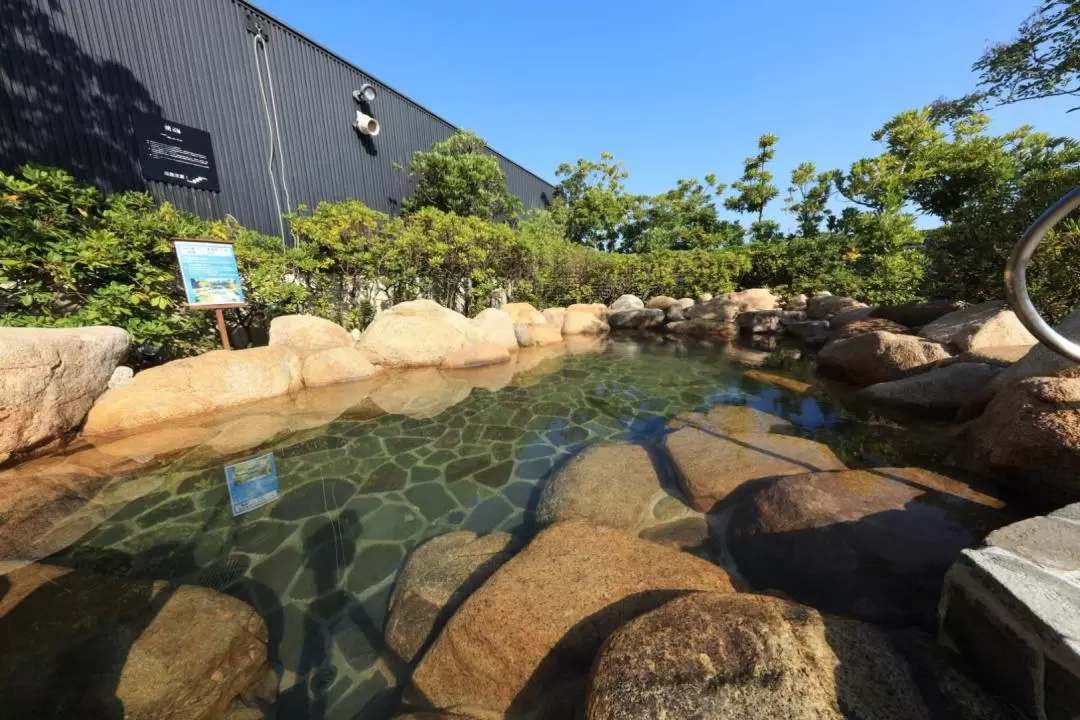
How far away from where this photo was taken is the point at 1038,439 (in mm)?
2893

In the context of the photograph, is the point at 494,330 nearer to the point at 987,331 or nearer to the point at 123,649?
the point at 123,649

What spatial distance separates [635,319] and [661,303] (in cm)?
158

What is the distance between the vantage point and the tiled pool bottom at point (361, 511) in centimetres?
238

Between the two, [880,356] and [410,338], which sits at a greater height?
[410,338]

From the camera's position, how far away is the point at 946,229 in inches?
280

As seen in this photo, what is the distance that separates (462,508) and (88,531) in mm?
3131

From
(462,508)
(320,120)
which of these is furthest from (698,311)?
(320,120)

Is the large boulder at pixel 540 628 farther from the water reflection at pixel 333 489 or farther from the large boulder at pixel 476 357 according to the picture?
the large boulder at pixel 476 357

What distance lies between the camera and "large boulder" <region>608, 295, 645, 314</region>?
15.0 m

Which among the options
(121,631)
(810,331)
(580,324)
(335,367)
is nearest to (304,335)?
(335,367)

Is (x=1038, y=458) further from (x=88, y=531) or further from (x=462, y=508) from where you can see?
(x=88, y=531)

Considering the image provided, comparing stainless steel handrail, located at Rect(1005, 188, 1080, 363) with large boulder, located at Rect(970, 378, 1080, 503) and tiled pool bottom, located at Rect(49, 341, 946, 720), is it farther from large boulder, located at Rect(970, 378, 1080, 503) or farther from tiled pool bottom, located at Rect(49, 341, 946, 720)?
tiled pool bottom, located at Rect(49, 341, 946, 720)

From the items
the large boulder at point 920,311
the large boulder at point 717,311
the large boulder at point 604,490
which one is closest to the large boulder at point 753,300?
the large boulder at point 717,311

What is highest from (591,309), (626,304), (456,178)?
(456,178)
